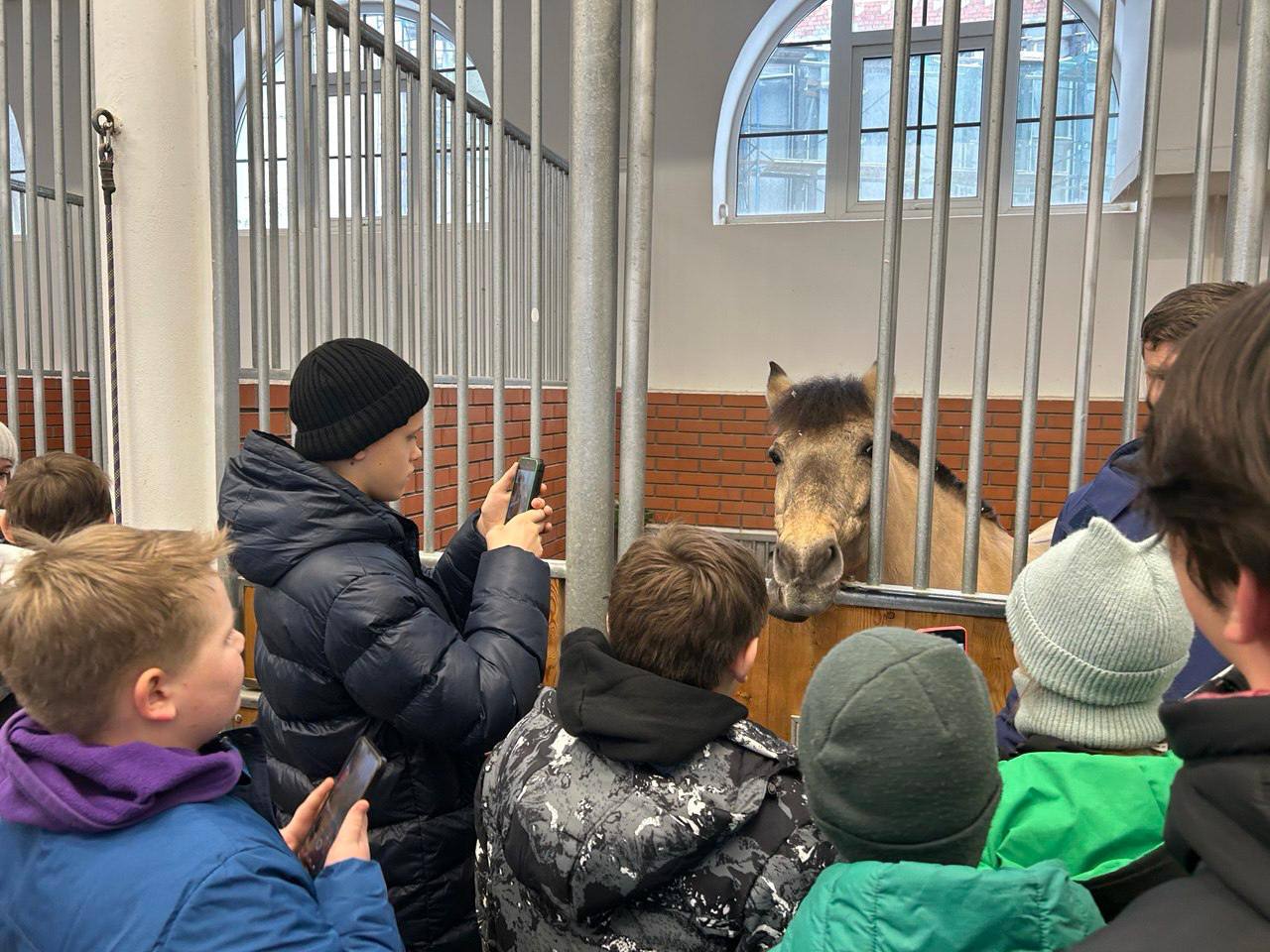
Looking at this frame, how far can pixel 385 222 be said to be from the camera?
98.3 inches

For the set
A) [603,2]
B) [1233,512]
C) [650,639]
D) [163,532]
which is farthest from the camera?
[603,2]

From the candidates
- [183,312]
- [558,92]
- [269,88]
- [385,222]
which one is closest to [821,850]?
[385,222]

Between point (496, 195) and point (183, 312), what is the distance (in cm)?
109

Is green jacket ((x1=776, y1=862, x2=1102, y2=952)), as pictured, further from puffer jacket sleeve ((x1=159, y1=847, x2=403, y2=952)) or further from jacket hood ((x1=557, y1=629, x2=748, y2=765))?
puffer jacket sleeve ((x1=159, y1=847, x2=403, y2=952))

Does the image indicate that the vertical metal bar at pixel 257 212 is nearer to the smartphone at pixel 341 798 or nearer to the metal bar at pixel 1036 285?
the smartphone at pixel 341 798

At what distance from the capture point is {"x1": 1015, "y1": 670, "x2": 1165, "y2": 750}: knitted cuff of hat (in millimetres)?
1024

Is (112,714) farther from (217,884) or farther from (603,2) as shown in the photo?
(603,2)

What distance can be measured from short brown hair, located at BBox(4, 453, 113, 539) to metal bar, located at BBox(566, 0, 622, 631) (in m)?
1.11

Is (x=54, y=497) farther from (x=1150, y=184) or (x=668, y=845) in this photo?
(x=1150, y=184)

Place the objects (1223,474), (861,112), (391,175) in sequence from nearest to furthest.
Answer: (1223,474) < (391,175) < (861,112)

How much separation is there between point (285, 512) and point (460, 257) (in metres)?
1.28

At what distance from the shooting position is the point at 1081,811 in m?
0.94

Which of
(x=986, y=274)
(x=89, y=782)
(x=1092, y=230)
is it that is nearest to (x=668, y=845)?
(x=89, y=782)

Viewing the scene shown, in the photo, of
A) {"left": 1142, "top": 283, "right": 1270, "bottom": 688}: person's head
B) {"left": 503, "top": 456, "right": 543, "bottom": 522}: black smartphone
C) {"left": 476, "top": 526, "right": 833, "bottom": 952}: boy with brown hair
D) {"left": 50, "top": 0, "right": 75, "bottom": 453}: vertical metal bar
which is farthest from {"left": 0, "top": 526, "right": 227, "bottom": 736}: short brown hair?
{"left": 50, "top": 0, "right": 75, "bottom": 453}: vertical metal bar
